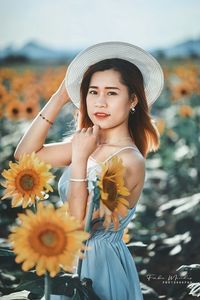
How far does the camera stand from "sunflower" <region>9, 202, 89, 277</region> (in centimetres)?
187

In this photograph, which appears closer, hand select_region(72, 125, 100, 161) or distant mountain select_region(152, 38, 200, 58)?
hand select_region(72, 125, 100, 161)

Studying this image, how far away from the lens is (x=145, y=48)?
2619 millimetres

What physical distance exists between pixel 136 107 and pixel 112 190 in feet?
1.45

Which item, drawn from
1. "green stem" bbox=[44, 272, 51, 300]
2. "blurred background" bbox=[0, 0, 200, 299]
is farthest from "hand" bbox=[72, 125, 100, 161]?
"green stem" bbox=[44, 272, 51, 300]

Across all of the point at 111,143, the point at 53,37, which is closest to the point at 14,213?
the point at 111,143

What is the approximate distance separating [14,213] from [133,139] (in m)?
0.71

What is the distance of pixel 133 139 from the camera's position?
7.58 feet

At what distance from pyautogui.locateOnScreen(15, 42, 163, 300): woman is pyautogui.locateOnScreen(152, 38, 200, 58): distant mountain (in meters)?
0.48

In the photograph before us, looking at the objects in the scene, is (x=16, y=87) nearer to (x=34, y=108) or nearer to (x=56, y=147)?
(x=34, y=108)

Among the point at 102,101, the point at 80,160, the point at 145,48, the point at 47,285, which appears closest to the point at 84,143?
the point at 80,160

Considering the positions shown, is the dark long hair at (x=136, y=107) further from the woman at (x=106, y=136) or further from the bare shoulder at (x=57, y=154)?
the bare shoulder at (x=57, y=154)

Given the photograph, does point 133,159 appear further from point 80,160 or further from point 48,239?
point 48,239

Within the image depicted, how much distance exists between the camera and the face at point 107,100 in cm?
220

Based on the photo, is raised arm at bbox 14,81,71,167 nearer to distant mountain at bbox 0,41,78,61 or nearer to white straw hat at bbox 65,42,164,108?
white straw hat at bbox 65,42,164,108
